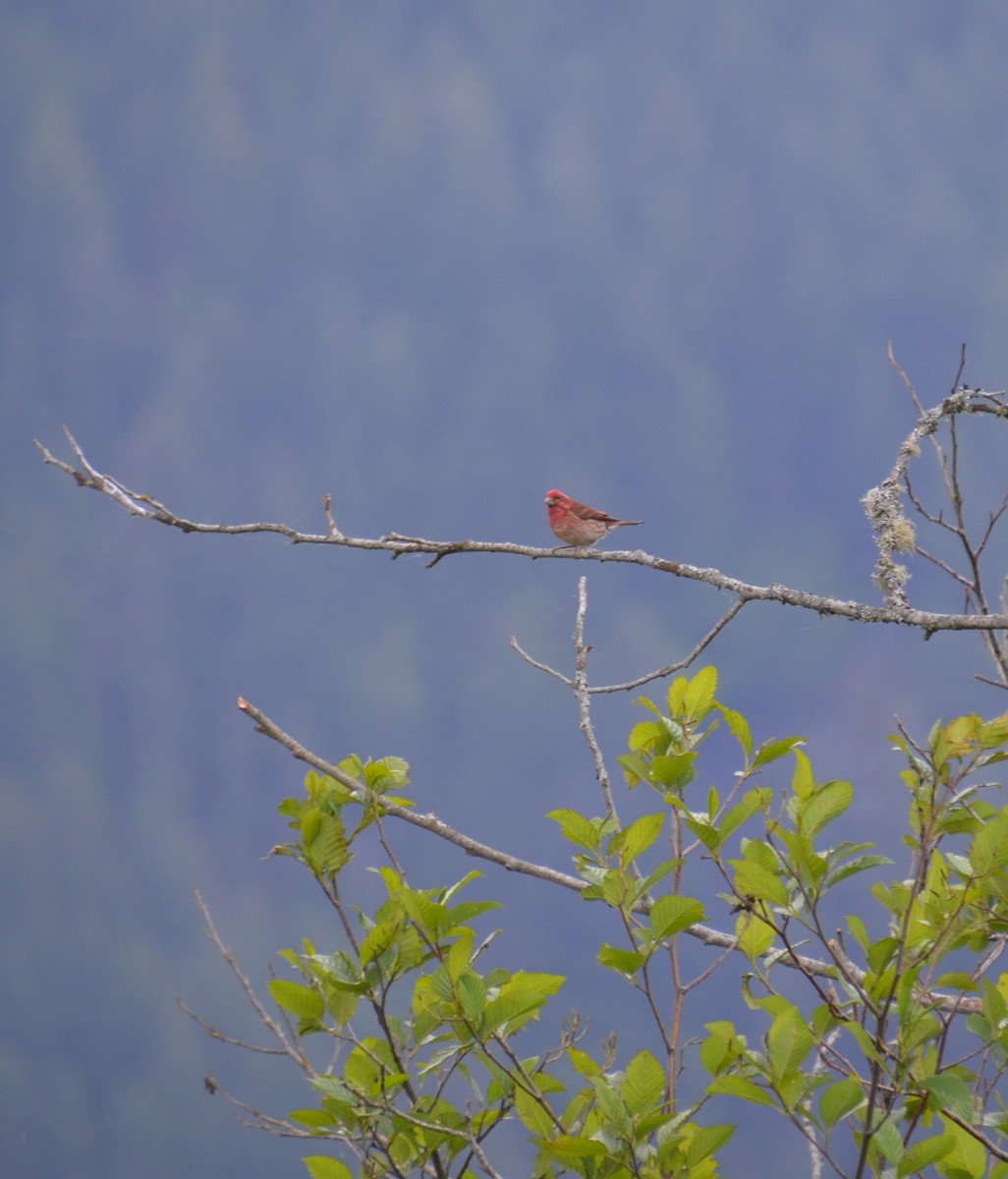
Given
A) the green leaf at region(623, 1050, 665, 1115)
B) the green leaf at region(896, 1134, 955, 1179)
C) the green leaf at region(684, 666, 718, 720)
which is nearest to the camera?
the green leaf at region(896, 1134, 955, 1179)

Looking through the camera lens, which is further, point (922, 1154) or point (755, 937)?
point (755, 937)

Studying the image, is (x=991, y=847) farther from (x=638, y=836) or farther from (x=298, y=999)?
(x=298, y=999)

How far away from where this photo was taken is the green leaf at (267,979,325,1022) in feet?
8.20

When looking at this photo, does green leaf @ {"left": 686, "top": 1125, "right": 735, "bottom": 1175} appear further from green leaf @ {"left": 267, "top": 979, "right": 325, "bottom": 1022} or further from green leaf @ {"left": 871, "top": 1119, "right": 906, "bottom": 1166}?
green leaf @ {"left": 267, "top": 979, "right": 325, "bottom": 1022}

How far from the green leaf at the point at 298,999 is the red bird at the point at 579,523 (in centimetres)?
500

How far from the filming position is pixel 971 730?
97.7 inches

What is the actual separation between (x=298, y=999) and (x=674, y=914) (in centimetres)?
76

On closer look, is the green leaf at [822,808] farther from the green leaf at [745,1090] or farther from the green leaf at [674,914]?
the green leaf at [745,1090]

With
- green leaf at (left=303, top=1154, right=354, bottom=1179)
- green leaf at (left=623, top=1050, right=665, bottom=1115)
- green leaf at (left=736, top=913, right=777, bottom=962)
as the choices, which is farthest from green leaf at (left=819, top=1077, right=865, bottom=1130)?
green leaf at (left=303, top=1154, right=354, bottom=1179)

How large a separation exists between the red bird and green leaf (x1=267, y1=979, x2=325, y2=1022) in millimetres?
5002

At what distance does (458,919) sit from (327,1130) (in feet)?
1.61

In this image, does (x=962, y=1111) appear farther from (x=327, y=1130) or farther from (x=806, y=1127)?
(x=327, y=1130)

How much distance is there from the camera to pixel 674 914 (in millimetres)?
2465

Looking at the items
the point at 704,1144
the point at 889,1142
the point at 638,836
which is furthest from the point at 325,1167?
the point at 889,1142
